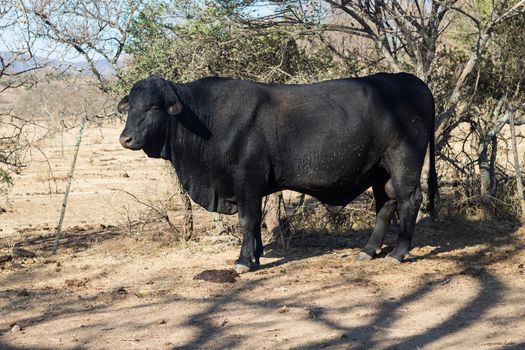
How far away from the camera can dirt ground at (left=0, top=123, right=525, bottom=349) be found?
632 cm

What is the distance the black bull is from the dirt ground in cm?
65

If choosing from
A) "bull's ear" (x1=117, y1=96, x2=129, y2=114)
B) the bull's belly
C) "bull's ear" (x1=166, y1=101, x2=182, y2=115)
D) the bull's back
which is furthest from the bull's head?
the bull's belly

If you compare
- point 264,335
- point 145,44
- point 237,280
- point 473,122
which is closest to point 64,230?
point 145,44

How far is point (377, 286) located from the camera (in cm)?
784

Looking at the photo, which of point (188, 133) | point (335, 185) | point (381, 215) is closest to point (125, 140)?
point (188, 133)

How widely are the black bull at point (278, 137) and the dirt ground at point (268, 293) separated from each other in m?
0.65

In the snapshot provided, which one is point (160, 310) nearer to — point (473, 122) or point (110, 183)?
point (473, 122)

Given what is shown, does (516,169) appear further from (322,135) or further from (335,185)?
(322,135)

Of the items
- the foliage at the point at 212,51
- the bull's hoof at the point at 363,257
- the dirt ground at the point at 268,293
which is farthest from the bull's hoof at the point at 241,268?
the foliage at the point at 212,51

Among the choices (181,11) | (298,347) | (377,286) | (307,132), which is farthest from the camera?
(181,11)

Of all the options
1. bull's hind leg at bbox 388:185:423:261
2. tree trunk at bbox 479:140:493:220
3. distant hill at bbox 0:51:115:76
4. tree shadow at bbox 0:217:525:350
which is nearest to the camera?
tree shadow at bbox 0:217:525:350

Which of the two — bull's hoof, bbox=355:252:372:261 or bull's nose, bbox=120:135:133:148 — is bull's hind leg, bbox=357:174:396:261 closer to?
bull's hoof, bbox=355:252:372:261

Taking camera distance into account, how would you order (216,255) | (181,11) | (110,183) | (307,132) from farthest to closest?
(110,183) < (181,11) < (216,255) < (307,132)

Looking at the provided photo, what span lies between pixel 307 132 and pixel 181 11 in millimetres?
3000
